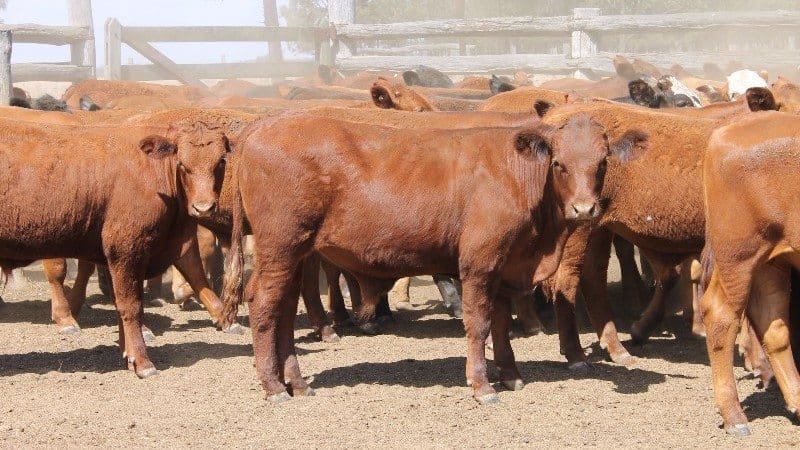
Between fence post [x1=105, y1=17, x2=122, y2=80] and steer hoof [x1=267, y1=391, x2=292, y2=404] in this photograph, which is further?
fence post [x1=105, y1=17, x2=122, y2=80]

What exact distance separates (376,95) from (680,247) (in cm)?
471

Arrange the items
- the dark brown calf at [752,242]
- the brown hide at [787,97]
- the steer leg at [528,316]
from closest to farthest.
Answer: the dark brown calf at [752,242] → the steer leg at [528,316] → the brown hide at [787,97]

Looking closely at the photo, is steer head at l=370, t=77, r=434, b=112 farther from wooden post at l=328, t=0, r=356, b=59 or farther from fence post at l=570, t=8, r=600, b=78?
wooden post at l=328, t=0, r=356, b=59

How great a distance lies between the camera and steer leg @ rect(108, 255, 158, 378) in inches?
323

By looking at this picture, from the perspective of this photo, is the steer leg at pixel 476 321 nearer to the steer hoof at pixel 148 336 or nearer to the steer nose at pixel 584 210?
the steer nose at pixel 584 210

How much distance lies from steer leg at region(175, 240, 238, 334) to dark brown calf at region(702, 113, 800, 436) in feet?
15.2

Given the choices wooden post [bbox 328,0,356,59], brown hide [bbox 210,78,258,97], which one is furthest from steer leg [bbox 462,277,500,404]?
wooden post [bbox 328,0,356,59]

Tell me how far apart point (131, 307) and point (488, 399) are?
2759mm

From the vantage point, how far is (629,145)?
295 inches

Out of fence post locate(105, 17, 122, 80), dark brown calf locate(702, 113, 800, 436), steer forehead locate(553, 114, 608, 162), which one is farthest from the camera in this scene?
fence post locate(105, 17, 122, 80)

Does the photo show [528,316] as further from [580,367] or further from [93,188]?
[93,188]

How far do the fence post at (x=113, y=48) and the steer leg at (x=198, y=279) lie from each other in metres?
12.4

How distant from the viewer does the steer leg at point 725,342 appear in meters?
6.44

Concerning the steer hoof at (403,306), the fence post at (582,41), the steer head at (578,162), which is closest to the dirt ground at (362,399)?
the steer head at (578,162)
